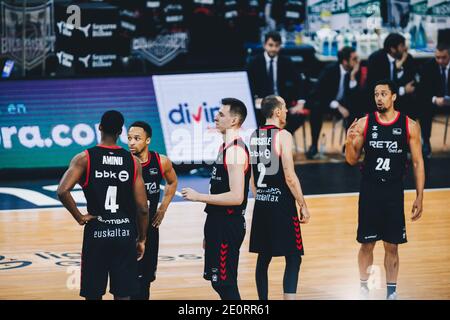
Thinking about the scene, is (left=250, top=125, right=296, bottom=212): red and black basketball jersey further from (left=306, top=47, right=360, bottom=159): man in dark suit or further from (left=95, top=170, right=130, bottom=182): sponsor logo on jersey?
(left=306, top=47, right=360, bottom=159): man in dark suit

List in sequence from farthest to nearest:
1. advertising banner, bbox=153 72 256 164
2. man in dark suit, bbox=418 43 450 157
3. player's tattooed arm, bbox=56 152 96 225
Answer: man in dark suit, bbox=418 43 450 157
advertising banner, bbox=153 72 256 164
player's tattooed arm, bbox=56 152 96 225

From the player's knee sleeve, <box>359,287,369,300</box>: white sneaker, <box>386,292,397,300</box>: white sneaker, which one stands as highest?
the player's knee sleeve

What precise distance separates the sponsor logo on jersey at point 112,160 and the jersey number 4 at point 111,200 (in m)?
0.18

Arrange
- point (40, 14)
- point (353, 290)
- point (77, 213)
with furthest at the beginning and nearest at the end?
point (40, 14) < point (353, 290) < point (77, 213)

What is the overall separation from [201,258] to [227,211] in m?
2.88

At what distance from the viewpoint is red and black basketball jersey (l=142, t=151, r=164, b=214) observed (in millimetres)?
8391

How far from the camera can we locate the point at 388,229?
8984 millimetres

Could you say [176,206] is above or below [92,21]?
below

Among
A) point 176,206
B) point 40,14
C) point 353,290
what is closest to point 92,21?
point 40,14

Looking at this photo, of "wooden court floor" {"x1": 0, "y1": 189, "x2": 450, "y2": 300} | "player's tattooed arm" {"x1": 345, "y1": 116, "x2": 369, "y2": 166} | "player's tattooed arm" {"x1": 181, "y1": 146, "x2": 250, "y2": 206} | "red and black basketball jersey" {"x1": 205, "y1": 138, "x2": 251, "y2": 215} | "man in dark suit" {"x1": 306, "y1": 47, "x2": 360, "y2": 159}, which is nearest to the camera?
"player's tattooed arm" {"x1": 181, "y1": 146, "x2": 250, "y2": 206}

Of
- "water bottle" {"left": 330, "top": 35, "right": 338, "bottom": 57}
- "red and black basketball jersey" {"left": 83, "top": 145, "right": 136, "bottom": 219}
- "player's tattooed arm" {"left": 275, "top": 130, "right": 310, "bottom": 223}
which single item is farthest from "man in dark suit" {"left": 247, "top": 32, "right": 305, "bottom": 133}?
"red and black basketball jersey" {"left": 83, "top": 145, "right": 136, "bottom": 219}

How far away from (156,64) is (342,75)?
5.00m

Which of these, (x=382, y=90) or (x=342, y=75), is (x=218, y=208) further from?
(x=342, y=75)

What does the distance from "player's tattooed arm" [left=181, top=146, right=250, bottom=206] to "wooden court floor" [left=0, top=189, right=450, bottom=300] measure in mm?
1675
